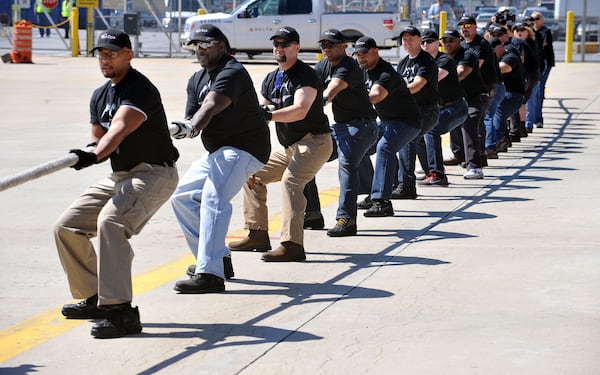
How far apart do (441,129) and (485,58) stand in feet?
6.78

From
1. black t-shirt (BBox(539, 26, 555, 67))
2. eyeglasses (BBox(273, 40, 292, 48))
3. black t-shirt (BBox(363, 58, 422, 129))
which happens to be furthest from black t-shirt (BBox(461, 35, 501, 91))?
eyeglasses (BBox(273, 40, 292, 48))

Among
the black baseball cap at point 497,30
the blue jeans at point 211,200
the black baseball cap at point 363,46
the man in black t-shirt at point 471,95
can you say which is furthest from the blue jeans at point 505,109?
the blue jeans at point 211,200

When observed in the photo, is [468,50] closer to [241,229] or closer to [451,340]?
[241,229]

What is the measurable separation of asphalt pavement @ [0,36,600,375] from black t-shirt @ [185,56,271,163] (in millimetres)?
920

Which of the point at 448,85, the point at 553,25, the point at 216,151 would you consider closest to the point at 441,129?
the point at 448,85

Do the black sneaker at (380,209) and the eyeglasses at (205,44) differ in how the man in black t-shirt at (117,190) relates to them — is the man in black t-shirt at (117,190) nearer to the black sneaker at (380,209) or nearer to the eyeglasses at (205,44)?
the eyeglasses at (205,44)

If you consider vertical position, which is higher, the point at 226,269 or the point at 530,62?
the point at 530,62

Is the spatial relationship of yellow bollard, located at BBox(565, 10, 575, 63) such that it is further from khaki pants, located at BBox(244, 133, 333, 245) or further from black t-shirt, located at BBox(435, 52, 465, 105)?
khaki pants, located at BBox(244, 133, 333, 245)

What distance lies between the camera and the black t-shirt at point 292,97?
838cm

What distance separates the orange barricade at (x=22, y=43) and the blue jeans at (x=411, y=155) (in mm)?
22551

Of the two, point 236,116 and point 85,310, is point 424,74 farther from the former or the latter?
point 85,310

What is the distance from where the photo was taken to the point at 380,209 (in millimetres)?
10469

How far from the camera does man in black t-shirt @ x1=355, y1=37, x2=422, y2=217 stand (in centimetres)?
1019

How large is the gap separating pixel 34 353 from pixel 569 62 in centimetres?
3158
